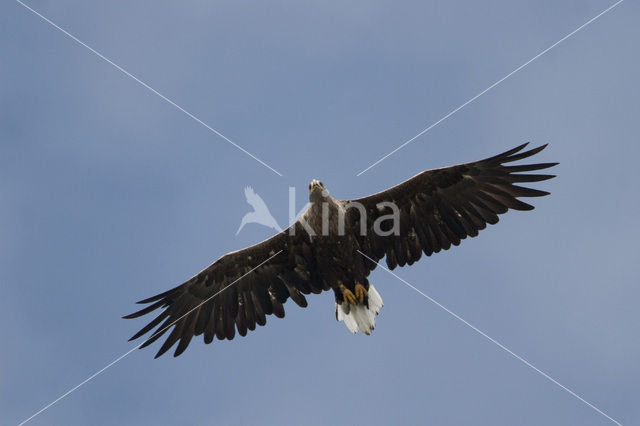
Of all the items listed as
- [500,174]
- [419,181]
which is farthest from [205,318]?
[500,174]

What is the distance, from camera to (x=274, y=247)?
711 inches

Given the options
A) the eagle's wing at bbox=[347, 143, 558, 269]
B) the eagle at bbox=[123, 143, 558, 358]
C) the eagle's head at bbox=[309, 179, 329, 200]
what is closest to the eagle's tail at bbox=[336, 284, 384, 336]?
the eagle at bbox=[123, 143, 558, 358]

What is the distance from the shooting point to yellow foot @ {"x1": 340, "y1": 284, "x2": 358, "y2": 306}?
1788cm

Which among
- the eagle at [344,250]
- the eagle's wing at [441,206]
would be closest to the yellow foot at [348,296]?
the eagle at [344,250]

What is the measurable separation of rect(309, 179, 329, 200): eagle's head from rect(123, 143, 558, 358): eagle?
0.06 ft

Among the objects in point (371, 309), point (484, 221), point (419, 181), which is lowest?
point (371, 309)

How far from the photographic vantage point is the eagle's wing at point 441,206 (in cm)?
1734

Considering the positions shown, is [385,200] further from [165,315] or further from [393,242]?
[165,315]

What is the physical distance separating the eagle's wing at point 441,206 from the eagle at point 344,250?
20 millimetres

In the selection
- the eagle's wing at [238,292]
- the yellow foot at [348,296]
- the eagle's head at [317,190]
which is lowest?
the yellow foot at [348,296]

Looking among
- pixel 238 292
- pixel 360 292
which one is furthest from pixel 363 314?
pixel 238 292

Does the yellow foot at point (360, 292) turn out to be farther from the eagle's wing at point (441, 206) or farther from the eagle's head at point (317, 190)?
the eagle's head at point (317, 190)

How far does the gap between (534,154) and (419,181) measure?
2284 millimetres

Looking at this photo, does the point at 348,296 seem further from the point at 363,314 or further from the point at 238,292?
the point at 238,292
